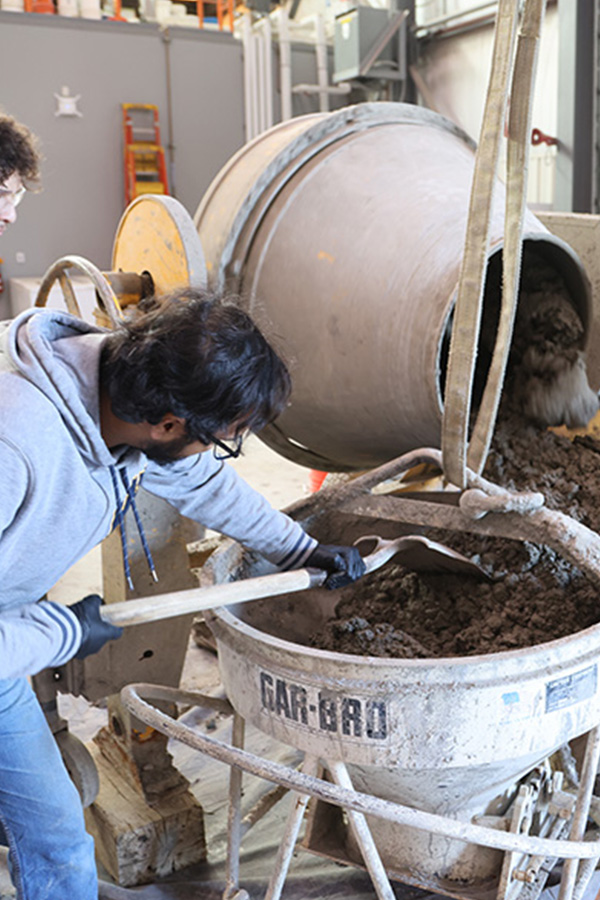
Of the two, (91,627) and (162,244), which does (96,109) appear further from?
(91,627)

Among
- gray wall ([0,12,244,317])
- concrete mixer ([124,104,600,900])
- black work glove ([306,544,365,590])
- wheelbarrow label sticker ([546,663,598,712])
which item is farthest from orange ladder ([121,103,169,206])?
wheelbarrow label sticker ([546,663,598,712])

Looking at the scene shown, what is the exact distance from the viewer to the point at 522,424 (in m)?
2.20

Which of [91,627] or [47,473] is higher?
[47,473]

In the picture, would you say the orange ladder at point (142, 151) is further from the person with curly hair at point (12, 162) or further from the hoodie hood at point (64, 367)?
the hoodie hood at point (64, 367)

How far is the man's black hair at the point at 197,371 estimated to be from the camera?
1.33 m

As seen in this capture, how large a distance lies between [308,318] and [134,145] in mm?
5660

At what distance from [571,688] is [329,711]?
0.40 m

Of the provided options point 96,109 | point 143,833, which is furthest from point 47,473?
point 96,109

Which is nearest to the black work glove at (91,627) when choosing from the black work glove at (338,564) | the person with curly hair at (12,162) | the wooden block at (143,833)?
the black work glove at (338,564)

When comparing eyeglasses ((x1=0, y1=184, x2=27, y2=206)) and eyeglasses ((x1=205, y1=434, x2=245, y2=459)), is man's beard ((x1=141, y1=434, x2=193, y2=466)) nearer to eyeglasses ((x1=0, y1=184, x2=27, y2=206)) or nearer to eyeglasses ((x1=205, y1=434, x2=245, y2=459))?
eyeglasses ((x1=205, y1=434, x2=245, y2=459))

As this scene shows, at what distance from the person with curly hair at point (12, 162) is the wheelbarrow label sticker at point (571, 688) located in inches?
60.2

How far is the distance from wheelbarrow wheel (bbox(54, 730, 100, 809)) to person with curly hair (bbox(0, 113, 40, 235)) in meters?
1.19

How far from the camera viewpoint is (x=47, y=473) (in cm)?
135

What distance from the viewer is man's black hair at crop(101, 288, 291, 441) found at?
1.33m
